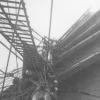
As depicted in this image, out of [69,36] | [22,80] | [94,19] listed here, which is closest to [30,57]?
[22,80]

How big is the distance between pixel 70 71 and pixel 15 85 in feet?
18.0

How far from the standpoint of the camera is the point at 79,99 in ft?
40.0

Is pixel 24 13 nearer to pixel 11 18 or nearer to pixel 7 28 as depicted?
pixel 11 18

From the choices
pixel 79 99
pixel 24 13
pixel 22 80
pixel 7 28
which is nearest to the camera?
pixel 24 13

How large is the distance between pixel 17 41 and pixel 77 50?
4.10 m

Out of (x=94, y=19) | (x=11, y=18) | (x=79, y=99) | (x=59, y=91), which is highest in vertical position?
(x=94, y=19)

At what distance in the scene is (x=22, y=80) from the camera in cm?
1560

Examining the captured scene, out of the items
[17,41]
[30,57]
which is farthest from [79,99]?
[17,41]

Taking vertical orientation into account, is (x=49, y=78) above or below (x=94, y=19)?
below

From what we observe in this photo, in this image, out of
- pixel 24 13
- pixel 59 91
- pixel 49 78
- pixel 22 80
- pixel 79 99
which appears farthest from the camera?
pixel 22 80

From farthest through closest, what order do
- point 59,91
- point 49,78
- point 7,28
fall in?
point 59,91
point 49,78
point 7,28

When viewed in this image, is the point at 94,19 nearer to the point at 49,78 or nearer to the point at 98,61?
the point at 98,61

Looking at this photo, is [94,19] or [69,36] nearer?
[94,19]

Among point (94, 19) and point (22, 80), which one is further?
point (22, 80)
